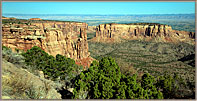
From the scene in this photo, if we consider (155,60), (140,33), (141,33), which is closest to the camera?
(155,60)

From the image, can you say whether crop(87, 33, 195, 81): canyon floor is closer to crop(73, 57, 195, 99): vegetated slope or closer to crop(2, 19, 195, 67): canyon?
crop(73, 57, 195, 99): vegetated slope

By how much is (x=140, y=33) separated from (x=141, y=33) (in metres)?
0.91

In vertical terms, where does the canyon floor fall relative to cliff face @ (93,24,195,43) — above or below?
below

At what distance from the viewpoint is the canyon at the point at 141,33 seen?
138 meters

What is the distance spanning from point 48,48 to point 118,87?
18881 millimetres

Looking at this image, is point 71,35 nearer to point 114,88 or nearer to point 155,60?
point 155,60

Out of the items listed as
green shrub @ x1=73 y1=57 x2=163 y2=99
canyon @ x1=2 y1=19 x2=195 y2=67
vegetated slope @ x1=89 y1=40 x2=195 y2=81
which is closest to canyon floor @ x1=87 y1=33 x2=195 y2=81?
vegetated slope @ x1=89 y1=40 x2=195 y2=81

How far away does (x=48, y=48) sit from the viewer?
2911 centimetres

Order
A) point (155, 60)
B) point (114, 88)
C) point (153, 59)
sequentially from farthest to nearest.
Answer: point (153, 59) → point (155, 60) → point (114, 88)

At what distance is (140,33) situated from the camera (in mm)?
147000

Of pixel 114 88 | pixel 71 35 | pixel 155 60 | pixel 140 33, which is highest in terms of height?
pixel 140 33

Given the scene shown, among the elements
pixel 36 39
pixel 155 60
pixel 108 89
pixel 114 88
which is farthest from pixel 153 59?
pixel 108 89

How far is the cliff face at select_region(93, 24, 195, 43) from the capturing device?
455ft

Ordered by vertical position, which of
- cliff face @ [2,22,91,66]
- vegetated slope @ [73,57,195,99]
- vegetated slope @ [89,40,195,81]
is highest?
cliff face @ [2,22,91,66]
